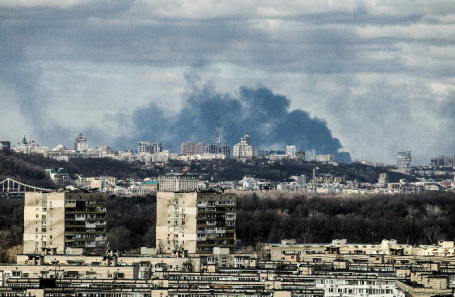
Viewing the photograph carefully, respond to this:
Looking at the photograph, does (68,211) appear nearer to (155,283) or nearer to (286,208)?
(155,283)

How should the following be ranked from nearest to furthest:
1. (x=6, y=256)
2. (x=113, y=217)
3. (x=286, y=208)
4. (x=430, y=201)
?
(x=6, y=256) → (x=113, y=217) → (x=286, y=208) → (x=430, y=201)

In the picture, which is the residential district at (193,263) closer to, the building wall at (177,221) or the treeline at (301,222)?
the building wall at (177,221)

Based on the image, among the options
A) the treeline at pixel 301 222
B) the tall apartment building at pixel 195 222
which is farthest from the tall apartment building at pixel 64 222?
the treeline at pixel 301 222

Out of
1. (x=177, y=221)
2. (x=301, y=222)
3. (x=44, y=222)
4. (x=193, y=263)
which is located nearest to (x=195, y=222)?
(x=177, y=221)

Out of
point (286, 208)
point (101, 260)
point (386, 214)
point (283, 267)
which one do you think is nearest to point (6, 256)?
point (101, 260)

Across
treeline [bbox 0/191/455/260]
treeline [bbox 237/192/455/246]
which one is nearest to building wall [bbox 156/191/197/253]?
treeline [bbox 0/191/455/260]

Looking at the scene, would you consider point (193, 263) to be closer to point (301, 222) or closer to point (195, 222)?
point (195, 222)

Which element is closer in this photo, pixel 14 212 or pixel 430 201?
pixel 14 212
